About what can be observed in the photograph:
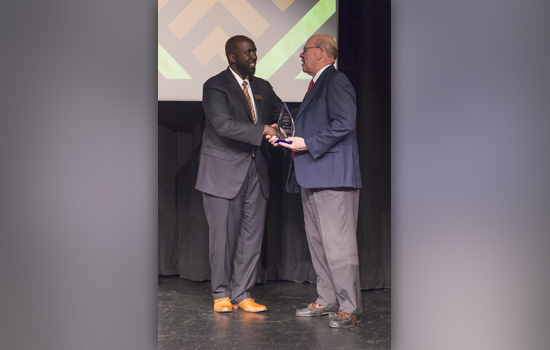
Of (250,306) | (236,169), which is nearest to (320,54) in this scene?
(236,169)

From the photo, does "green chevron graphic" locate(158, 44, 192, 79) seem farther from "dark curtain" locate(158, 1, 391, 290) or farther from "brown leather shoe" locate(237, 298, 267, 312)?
"brown leather shoe" locate(237, 298, 267, 312)

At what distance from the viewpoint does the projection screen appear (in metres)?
2.48

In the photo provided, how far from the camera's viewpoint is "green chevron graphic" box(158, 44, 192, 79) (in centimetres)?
245

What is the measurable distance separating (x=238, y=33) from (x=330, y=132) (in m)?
0.71

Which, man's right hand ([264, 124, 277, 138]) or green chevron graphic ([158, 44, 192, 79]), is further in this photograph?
man's right hand ([264, 124, 277, 138])

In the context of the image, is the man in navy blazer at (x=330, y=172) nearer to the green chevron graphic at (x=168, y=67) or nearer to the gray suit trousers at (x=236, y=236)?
the gray suit trousers at (x=236, y=236)

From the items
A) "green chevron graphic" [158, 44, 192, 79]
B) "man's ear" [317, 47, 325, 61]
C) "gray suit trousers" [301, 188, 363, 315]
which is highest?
"man's ear" [317, 47, 325, 61]

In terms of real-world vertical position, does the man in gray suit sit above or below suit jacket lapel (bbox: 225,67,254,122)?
below

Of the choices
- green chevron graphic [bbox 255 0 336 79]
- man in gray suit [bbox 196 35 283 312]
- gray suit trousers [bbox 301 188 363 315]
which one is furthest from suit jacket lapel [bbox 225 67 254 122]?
gray suit trousers [bbox 301 188 363 315]

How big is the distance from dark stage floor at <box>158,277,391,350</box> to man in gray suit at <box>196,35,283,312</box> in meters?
0.07

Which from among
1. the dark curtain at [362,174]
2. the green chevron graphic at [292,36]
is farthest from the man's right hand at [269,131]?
the green chevron graphic at [292,36]

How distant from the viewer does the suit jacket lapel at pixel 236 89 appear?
2.57 metres

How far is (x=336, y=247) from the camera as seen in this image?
2574 mm
